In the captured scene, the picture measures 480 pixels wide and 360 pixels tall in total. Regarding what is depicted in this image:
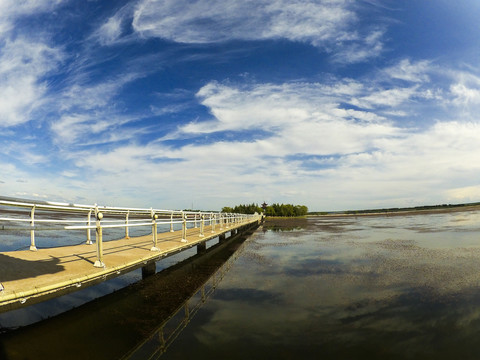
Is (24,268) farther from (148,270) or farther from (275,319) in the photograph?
(275,319)

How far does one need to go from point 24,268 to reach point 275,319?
14.6 ft

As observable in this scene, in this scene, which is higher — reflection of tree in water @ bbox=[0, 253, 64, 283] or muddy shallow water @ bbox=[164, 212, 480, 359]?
reflection of tree in water @ bbox=[0, 253, 64, 283]

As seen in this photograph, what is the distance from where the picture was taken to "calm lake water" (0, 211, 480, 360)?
389cm

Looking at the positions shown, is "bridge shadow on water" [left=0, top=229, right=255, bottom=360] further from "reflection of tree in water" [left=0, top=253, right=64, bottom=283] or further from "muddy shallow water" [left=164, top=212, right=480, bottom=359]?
"reflection of tree in water" [left=0, top=253, right=64, bottom=283]

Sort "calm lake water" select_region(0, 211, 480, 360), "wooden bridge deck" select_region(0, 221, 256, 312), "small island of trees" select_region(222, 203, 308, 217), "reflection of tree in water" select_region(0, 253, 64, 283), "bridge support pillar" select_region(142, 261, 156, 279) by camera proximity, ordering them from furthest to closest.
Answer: "small island of trees" select_region(222, 203, 308, 217) < "bridge support pillar" select_region(142, 261, 156, 279) < "reflection of tree in water" select_region(0, 253, 64, 283) < "calm lake water" select_region(0, 211, 480, 360) < "wooden bridge deck" select_region(0, 221, 256, 312)

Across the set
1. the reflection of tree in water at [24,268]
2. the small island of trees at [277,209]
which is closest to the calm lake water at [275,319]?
the reflection of tree in water at [24,268]

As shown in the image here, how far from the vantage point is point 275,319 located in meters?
5.02

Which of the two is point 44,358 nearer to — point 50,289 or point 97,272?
point 50,289

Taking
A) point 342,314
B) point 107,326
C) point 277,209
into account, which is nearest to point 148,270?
point 107,326

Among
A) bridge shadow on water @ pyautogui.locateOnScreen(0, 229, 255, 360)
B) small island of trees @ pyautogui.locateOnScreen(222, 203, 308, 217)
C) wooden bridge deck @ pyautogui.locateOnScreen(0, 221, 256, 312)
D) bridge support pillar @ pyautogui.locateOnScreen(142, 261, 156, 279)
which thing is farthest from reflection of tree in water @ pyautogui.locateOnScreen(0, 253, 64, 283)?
small island of trees @ pyautogui.locateOnScreen(222, 203, 308, 217)

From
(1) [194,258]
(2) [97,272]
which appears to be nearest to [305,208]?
(1) [194,258]

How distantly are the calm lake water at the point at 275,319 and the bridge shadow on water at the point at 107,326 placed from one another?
15mm

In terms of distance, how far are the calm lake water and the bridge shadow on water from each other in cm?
2

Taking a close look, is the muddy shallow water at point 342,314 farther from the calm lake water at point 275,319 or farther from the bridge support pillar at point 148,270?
A: the bridge support pillar at point 148,270
